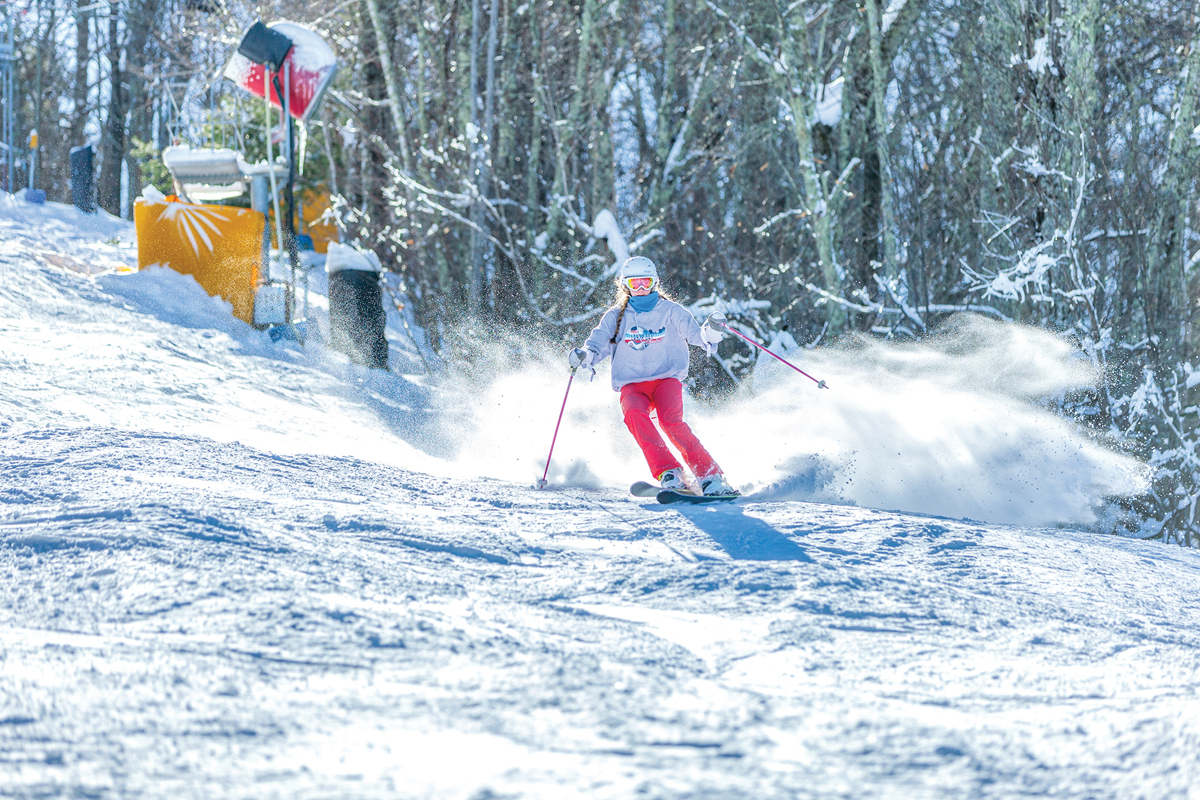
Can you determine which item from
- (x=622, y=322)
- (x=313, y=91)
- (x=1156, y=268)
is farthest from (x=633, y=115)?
(x=622, y=322)

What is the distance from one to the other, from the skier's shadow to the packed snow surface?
29mm

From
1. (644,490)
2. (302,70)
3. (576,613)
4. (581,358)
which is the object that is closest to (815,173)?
(581,358)

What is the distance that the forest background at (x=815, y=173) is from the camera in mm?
8930

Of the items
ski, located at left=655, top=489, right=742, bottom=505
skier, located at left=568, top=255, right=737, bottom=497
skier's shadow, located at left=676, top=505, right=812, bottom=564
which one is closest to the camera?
skier's shadow, located at left=676, top=505, right=812, bottom=564

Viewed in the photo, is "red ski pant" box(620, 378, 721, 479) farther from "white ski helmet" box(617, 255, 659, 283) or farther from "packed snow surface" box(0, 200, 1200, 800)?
"white ski helmet" box(617, 255, 659, 283)

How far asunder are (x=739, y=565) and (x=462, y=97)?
10.1 metres

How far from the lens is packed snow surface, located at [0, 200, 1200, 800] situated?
230 centimetres

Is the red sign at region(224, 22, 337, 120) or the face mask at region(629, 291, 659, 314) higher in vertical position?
the red sign at region(224, 22, 337, 120)

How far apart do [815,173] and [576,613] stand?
8191 mm

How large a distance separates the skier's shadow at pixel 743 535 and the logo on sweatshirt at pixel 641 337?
144cm

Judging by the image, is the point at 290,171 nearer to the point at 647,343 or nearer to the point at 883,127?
the point at 883,127

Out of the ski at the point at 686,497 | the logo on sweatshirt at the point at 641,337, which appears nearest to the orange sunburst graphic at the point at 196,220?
the logo on sweatshirt at the point at 641,337

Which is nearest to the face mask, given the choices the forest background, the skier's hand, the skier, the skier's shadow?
the skier

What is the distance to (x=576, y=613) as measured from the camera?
11.6ft
